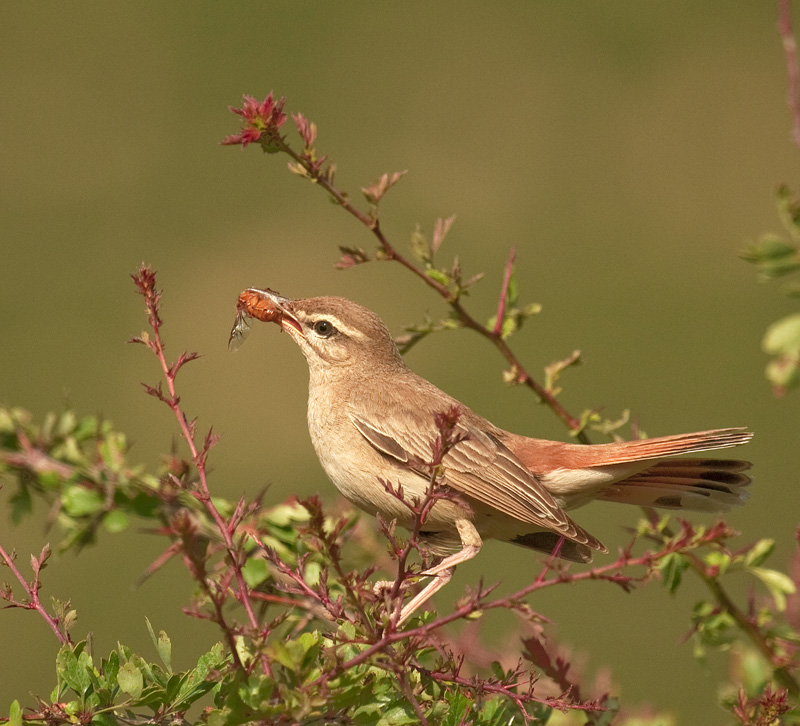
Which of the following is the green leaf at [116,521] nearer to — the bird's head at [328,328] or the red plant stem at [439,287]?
the red plant stem at [439,287]

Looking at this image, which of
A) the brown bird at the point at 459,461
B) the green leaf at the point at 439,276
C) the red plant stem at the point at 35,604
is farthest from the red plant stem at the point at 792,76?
the brown bird at the point at 459,461

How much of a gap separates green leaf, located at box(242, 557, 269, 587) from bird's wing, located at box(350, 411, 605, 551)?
88 centimetres

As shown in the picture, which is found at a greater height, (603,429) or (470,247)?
(470,247)

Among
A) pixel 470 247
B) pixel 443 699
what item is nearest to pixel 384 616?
pixel 443 699

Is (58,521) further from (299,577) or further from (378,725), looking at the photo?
(378,725)

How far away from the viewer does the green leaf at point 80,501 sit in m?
1.84

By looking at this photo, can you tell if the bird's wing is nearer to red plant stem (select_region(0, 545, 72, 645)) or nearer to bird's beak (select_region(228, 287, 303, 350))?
bird's beak (select_region(228, 287, 303, 350))

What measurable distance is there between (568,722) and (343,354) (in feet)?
5.23

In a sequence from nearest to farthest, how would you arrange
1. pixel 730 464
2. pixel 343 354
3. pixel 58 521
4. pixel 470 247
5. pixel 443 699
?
pixel 443 699 → pixel 58 521 → pixel 730 464 → pixel 343 354 → pixel 470 247

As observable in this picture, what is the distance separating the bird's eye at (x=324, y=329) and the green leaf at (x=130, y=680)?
1925 mm

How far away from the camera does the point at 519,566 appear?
6.40 m

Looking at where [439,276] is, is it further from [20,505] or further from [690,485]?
[690,485]

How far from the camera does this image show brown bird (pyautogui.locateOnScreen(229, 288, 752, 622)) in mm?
2891

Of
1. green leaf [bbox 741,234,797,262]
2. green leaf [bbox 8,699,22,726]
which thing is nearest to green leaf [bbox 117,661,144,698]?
green leaf [bbox 8,699,22,726]
